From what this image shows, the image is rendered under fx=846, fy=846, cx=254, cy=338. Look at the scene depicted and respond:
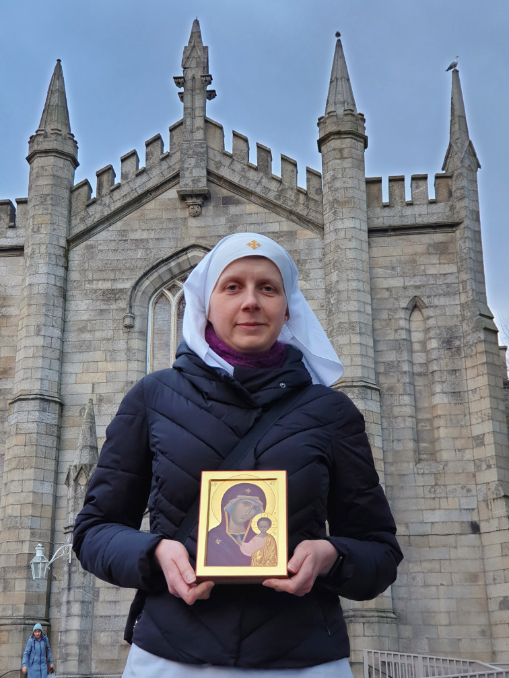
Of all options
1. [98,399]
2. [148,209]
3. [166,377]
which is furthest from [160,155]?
[166,377]

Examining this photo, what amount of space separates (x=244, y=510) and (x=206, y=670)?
42 centimetres

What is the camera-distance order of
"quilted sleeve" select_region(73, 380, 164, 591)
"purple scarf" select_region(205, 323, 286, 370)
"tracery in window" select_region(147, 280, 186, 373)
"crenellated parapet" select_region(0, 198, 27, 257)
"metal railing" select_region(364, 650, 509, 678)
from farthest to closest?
"crenellated parapet" select_region(0, 198, 27, 257), "tracery in window" select_region(147, 280, 186, 373), "metal railing" select_region(364, 650, 509, 678), "purple scarf" select_region(205, 323, 286, 370), "quilted sleeve" select_region(73, 380, 164, 591)

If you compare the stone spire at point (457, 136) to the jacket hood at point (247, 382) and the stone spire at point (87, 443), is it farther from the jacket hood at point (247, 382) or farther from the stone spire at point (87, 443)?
the jacket hood at point (247, 382)

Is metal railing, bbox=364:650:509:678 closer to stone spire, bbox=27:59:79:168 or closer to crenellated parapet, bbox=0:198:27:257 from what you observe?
crenellated parapet, bbox=0:198:27:257

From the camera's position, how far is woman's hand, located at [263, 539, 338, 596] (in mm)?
1803

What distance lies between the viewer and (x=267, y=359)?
2.37m

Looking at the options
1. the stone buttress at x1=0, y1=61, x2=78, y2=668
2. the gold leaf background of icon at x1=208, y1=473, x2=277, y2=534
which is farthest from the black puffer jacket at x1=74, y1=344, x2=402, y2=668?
the stone buttress at x1=0, y1=61, x2=78, y2=668

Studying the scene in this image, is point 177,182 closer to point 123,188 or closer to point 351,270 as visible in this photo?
point 123,188

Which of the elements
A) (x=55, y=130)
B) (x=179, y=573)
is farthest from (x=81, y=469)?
(x=179, y=573)

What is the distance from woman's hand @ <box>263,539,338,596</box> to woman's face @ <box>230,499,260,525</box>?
132 millimetres

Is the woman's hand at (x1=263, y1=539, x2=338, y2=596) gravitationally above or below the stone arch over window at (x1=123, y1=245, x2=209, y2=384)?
below

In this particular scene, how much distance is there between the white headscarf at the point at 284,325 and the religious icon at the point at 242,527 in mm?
469

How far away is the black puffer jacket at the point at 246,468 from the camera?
1991mm

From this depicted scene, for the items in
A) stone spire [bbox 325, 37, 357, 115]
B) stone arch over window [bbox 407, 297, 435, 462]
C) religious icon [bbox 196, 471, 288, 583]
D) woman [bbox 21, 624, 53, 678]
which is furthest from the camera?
stone spire [bbox 325, 37, 357, 115]
